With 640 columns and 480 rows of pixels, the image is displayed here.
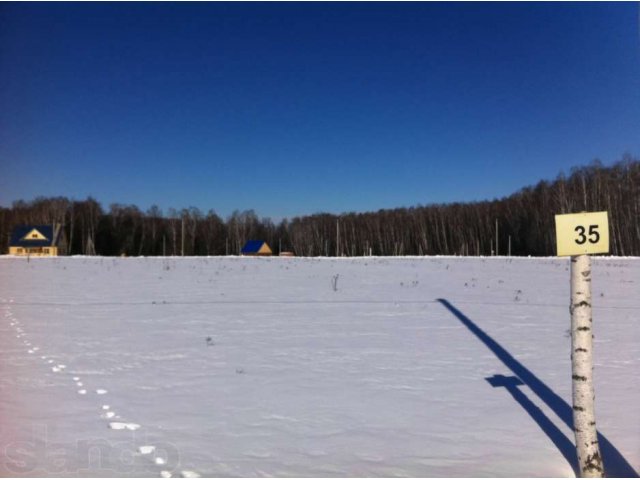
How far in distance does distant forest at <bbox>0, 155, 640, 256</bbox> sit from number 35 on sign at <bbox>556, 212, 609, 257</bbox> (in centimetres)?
4686

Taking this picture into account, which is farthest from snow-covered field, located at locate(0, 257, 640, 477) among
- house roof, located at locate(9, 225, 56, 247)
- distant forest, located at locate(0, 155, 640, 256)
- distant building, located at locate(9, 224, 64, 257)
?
house roof, located at locate(9, 225, 56, 247)

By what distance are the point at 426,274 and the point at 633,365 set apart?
Answer: 15.4 meters

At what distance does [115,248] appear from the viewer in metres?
74.1

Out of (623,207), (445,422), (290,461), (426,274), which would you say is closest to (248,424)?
(290,461)

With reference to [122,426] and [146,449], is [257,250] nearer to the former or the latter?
[122,426]

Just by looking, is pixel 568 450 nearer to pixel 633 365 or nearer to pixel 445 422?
pixel 445 422

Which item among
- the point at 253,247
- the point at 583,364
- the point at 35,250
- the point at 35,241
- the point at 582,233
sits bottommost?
the point at 583,364

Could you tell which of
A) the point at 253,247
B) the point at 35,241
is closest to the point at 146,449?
the point at 35,241

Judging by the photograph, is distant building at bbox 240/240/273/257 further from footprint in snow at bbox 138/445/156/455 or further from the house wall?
footprint in snow at bbox 138/445/156/455

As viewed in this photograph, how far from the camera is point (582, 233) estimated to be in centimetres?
367

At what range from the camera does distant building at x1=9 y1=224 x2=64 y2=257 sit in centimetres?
5609

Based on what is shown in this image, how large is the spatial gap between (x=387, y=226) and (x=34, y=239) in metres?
51.5

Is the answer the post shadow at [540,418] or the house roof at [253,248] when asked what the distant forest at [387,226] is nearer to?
the house roof at [253,248]

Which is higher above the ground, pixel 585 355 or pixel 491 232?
pixel 491 232
